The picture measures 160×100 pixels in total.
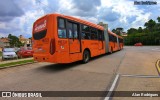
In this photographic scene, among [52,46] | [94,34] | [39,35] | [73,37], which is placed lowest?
[52,46]

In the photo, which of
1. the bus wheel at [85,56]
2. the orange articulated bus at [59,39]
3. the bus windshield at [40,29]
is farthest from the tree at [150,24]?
the bus windshield at [40,29]

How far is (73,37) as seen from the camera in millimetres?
12367

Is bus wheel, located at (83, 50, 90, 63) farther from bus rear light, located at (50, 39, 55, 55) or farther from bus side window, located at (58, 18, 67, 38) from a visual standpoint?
bus rear light, located at (50, 39, 55, 55)

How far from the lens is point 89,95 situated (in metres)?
6.24

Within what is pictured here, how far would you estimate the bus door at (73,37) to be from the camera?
470 inches

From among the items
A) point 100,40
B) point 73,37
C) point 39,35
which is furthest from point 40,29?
point 100,40

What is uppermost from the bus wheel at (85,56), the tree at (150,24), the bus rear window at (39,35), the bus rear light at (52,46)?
the tree at (150,24)

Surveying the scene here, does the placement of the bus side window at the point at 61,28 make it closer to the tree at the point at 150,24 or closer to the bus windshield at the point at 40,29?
the bus windshield at the point at 40,29

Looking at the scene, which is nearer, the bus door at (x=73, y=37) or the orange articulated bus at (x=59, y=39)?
the orange articulated bus at (x=59, y=39)

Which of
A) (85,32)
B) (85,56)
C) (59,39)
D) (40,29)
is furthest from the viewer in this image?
(85,32)

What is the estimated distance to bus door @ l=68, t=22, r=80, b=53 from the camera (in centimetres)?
1195

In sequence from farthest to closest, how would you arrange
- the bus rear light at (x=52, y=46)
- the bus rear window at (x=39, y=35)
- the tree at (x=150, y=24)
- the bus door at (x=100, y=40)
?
the tree at (x=150, y=24) → the bus door at (x=100, y=40) → the bus rear window at (x=39, y=35) → the bus rear light at (x=52, y=46)

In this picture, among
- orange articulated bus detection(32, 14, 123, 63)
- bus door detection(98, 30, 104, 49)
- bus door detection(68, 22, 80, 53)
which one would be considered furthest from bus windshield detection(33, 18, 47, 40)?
bus door detection(98, 30, 104, 49)

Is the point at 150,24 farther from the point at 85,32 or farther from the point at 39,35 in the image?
the point at 39,35
